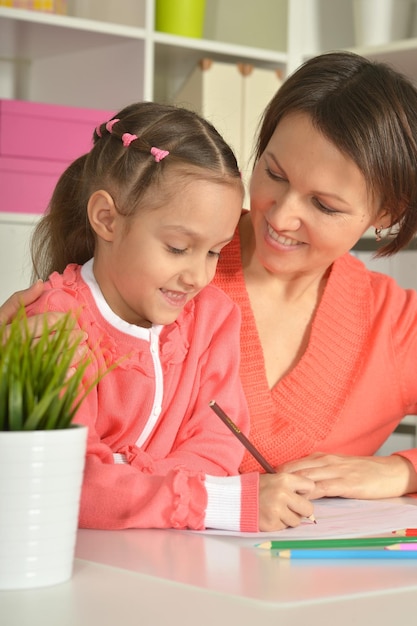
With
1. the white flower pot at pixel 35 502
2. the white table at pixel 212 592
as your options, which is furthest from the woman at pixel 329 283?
the white flower pot at pixel 35 502

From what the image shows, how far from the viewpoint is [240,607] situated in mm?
683

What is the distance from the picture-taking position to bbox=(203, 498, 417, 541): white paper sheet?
948 mm

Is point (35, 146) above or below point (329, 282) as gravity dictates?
above

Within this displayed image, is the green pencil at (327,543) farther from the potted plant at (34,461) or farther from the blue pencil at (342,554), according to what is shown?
the potted plant at (34,461)

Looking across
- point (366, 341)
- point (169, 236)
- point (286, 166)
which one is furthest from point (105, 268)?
point (366, 341)

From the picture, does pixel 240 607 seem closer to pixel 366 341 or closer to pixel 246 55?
pixel 366 341

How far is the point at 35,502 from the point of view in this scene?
0.70 metres

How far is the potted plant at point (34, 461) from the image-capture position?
0.69m

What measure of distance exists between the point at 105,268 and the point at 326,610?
24.0 inches

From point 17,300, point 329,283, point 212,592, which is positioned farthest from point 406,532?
point 329,283

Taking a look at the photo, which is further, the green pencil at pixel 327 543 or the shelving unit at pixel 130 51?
the shelving unit at pixel 130 51

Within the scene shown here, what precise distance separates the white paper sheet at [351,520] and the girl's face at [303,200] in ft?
1.30

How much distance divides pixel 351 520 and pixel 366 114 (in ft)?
1.99

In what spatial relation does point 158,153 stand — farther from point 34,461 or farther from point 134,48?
point 134,48
